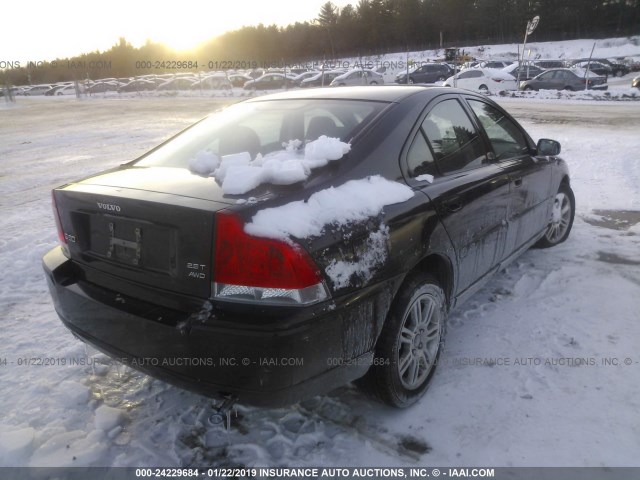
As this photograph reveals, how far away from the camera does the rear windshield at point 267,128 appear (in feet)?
8.95

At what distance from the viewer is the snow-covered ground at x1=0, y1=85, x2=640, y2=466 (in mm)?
2273

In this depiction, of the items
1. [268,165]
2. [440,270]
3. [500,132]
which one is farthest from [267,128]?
[500,132]

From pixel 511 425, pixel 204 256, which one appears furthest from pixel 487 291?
pixel 204 256

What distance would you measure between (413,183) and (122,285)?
1510mm

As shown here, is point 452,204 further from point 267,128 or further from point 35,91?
point 35,91

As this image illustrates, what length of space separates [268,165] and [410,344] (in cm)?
117

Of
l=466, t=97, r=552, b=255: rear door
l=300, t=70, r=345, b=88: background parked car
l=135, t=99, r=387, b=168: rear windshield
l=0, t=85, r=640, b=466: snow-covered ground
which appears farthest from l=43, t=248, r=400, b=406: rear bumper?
l=300, t=70, r=345, b=88: background parked car

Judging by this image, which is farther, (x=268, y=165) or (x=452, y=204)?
(x=452, y=204)

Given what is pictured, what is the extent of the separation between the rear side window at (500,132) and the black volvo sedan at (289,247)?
0.30m

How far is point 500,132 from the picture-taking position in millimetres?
3664

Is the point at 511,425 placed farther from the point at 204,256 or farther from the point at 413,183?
the point at 204,256

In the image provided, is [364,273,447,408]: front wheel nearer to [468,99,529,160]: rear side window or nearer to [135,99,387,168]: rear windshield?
[135,99,387,168]: rear windshield

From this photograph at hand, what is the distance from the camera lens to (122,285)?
2260mm

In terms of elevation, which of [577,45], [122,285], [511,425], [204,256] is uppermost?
[577,45]
